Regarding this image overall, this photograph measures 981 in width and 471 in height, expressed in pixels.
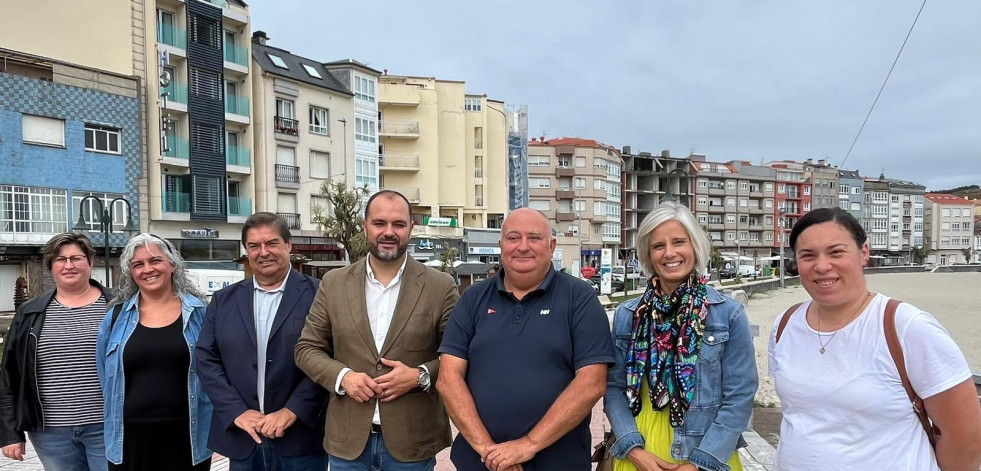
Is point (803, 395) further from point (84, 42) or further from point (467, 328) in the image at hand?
point (84, 42)

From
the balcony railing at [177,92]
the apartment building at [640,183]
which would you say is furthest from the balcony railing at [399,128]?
the apartment building at [640,183]

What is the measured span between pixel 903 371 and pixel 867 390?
143mm

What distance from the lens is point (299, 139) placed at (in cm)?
3575

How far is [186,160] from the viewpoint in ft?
97.9

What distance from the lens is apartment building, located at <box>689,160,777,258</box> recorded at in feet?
284

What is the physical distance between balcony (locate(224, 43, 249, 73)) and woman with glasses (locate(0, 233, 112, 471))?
31.3 meters

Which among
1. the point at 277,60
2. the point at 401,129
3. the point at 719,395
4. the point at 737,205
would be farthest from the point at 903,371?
the point at 737,205

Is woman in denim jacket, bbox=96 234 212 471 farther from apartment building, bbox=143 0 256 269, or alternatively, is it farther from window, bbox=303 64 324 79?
window, bbox=303 64 324 79

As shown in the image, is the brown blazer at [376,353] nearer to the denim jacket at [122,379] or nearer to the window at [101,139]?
the denim jacket at [122,379]

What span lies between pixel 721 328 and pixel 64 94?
29884 millimetres

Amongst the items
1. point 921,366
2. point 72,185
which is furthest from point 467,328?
point 72,185

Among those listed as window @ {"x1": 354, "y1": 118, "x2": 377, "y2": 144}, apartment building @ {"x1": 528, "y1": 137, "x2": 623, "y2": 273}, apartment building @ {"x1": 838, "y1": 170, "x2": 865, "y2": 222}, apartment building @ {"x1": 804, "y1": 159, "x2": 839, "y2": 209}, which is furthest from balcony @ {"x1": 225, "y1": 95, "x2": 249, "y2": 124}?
apartment building @ {"x1": 838, "y1": 170, "x2": 865, "y2": 222}

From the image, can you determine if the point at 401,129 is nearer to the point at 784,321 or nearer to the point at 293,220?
the point at 293,220

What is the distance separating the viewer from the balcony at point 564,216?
68.6 m
